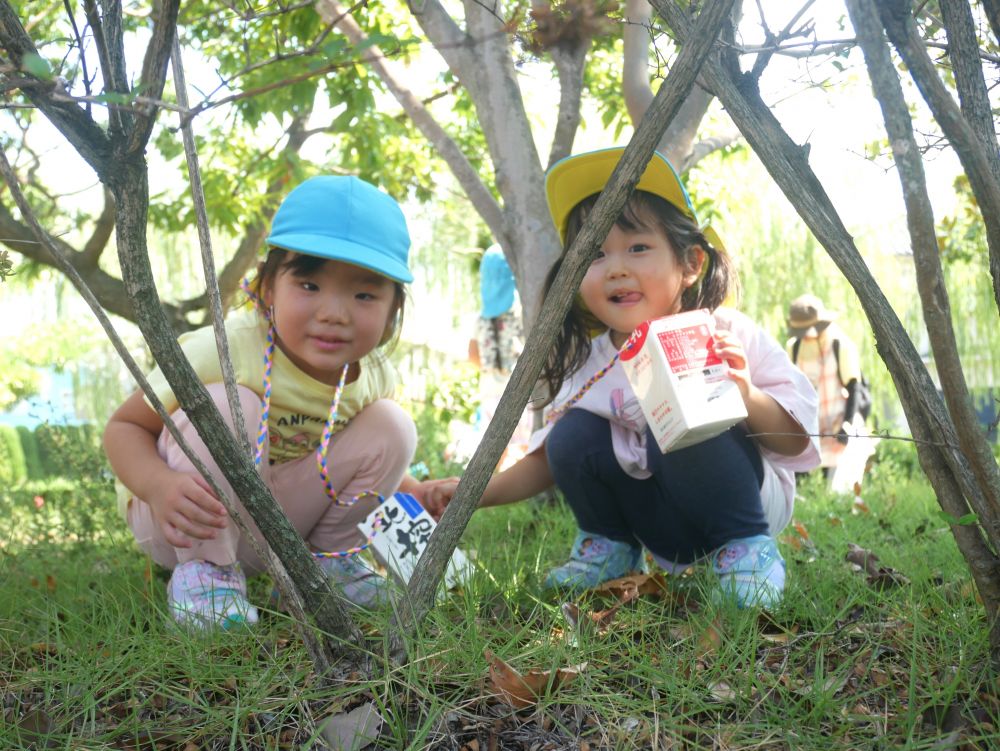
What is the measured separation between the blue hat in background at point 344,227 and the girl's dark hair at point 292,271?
0.06m

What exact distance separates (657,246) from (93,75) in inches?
49.8

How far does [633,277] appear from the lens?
204 centimetres

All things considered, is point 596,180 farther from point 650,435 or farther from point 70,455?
point 70,455

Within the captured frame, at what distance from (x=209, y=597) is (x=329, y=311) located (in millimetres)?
681

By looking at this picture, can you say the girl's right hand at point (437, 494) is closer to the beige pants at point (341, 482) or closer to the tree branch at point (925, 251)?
the beige pants at point (341, 482)

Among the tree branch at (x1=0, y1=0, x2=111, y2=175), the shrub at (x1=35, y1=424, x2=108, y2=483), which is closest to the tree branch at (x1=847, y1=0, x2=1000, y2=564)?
the tree branch at (x1=0, y1=0, x2=111, y2=175)

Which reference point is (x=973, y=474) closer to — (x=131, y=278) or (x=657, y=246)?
(x=657, y=246)

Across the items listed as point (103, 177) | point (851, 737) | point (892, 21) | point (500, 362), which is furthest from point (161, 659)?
point (500, 362)

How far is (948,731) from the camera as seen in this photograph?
4.14 ft

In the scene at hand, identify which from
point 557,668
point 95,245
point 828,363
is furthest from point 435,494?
point 828,363

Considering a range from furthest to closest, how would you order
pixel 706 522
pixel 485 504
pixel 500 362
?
pixel 500 362, pixel 485 504, pixel 706 522

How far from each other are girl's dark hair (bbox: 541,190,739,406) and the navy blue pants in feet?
0.54

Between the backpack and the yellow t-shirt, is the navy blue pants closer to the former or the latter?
the yellow t-shirt

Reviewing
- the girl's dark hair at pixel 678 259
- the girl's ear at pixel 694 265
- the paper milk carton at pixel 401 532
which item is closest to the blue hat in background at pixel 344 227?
the girl's dark hair at pixel 678 259
